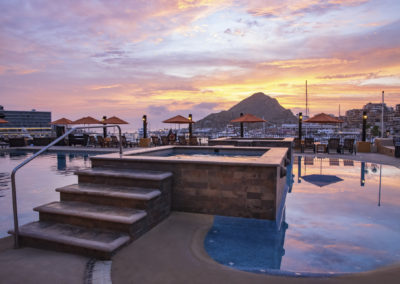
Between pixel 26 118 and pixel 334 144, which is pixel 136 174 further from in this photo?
pixel 26 118

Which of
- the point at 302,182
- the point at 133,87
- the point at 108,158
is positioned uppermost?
A: the point at 133,87

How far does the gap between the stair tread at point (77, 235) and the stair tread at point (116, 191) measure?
1.80ft

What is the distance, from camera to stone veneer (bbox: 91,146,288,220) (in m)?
4.10

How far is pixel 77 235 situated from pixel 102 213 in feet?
1.28

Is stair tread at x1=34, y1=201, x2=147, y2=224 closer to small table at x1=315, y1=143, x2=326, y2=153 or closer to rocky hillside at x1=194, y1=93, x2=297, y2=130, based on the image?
small table at x1=315, y1=143, x2=326, y2=153

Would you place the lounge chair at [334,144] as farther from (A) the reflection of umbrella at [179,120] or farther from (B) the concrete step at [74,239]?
(B) the concrete step at [74,239]

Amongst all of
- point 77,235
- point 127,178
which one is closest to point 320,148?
point 127,178

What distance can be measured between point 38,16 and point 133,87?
44.2ft

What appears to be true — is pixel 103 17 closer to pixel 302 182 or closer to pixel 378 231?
pixel 302 182

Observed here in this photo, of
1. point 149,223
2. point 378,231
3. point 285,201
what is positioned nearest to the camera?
point 149,223

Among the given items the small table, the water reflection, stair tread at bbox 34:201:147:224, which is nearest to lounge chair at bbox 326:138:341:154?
the small table

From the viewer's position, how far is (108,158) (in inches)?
191

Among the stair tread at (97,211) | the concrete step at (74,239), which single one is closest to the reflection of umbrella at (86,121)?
the stair tread at (97,211)

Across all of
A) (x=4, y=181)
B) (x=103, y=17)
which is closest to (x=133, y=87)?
(x=103, y=17)
